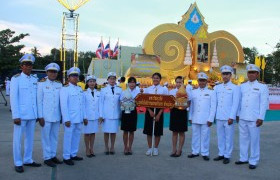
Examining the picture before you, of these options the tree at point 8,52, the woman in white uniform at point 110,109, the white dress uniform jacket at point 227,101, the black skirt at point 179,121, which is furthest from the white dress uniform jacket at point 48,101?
the tree at point 8,52

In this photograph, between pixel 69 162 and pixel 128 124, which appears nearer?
pixel 69 162

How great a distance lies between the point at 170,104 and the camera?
668 centimetres

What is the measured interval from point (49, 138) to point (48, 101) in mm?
689

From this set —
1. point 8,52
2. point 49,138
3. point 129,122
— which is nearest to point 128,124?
point 129,122

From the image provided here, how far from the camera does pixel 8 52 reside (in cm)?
3175

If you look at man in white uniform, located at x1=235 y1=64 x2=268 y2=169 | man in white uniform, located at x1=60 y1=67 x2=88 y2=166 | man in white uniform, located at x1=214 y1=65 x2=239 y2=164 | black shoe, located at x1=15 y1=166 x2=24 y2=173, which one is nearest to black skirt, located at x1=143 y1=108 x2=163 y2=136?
man in white uniform, located at x1=214 y1=65 x2=239 y2=164

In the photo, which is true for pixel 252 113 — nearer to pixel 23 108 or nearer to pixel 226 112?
pixel 226 112

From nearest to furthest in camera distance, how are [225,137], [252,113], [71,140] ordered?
[252,113]
[71,140]
[225,137]

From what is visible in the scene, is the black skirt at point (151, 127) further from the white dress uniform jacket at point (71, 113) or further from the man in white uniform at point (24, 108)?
the man in white uniform at point (24, 108)

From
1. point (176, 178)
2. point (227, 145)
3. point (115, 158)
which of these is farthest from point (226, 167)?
point (115, 158)

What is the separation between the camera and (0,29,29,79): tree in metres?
30.8

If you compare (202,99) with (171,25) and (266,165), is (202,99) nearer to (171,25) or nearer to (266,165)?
(266,165)

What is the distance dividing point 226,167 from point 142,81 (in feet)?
62.6

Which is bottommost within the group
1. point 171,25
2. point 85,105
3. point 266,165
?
point 266,165
